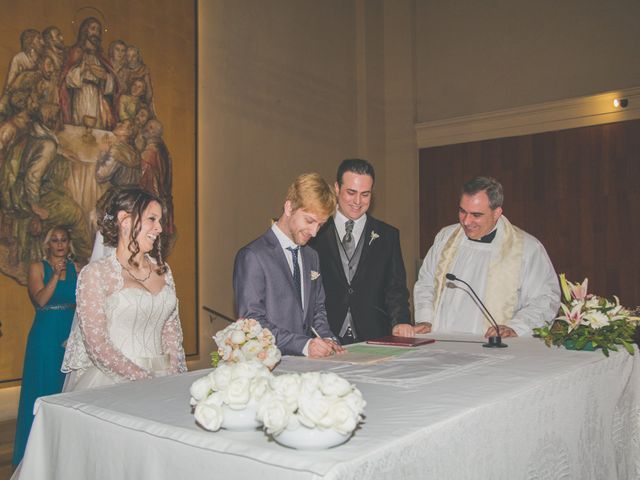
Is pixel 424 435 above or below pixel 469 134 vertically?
below

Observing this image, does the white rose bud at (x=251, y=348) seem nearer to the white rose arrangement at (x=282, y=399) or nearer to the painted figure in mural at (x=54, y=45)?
A: the white rose arrangement at (x=282, y=399)

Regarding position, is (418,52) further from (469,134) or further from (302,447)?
(302,447)

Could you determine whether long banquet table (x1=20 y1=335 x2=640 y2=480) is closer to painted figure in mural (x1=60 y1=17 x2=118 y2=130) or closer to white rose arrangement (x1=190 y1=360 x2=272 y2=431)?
white rose arrangement (x1=190 y1=360 x2=272 y2=431)

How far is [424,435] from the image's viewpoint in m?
1.83

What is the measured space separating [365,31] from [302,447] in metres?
9.28

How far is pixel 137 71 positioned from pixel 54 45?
0.95 metres

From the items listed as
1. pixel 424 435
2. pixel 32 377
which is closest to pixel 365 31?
pixel 32 377

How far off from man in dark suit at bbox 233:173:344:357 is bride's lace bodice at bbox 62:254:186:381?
40cm

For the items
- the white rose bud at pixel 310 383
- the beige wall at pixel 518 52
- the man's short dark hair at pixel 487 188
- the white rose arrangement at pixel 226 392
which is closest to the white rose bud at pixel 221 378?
the white rose arrangement at pixel 226 392

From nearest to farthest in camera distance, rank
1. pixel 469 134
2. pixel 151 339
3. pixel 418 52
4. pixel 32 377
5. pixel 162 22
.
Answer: pixel 151 339, pixel 32 377, pixel 162 22, pixel 469 134, pixel 418 52

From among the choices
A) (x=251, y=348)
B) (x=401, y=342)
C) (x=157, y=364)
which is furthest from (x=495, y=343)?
(x=157, y=364)

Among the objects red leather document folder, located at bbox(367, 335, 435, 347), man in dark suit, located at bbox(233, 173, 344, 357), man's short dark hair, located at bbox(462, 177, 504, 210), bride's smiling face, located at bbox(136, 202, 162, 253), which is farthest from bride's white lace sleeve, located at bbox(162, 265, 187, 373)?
man's short dark hair, located at bbox(462, 177, 504, 210)

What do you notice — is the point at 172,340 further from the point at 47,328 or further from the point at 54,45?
the point at 54,45

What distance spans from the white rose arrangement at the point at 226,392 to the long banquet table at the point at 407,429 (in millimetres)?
70
